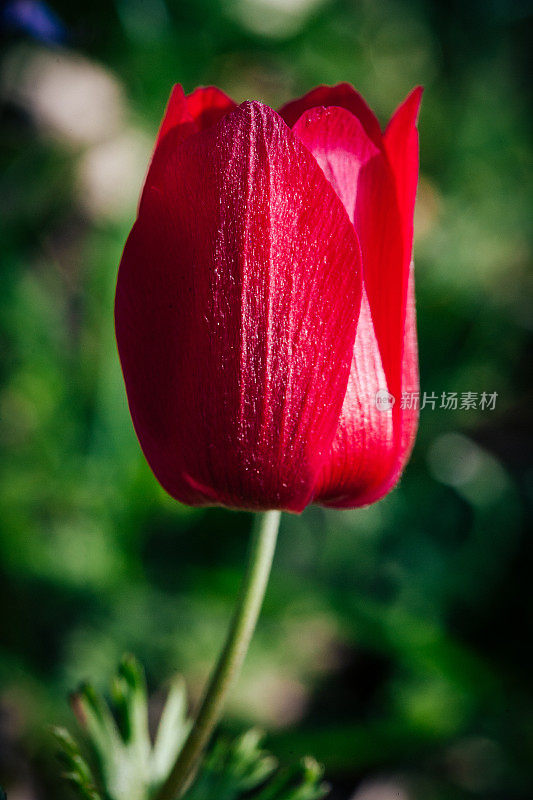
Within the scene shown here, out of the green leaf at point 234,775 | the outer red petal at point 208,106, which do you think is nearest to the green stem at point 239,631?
the green leaf at point 234,775

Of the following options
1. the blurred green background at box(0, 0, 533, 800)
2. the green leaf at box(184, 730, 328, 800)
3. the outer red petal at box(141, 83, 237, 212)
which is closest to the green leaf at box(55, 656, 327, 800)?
the green leaf at box(184, 730, 328, 800)

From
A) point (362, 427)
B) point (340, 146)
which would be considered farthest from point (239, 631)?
point (340, 146)

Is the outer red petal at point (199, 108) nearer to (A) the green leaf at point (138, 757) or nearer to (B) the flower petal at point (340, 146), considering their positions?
(B) the flower petal at point (340, 146)

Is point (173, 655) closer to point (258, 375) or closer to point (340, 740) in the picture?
point (340, 740)

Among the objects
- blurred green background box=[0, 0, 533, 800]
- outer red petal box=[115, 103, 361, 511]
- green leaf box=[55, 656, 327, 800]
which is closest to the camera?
outer red petal box=[115, 103, 361, 511]

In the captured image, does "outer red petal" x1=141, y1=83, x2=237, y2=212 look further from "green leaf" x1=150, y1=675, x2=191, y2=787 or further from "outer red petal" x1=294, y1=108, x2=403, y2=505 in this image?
"green leaf" x1=150, y1=675, x2=191, y2=787

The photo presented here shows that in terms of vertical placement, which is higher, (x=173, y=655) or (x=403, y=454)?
(x=403, y=454)

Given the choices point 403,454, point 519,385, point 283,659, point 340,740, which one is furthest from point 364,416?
point 519,385
